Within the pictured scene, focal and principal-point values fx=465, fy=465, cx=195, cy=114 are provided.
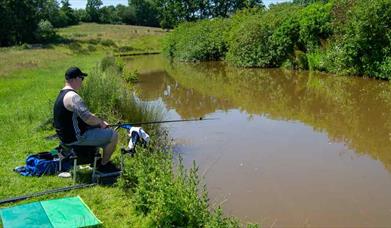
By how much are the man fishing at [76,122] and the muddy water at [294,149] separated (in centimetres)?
184

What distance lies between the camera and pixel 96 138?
6508mm

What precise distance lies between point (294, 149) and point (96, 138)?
14.3 feet

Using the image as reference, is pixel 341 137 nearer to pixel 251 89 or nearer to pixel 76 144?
pixel 76 144

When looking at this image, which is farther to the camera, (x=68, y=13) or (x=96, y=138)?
(x=68, y=13)

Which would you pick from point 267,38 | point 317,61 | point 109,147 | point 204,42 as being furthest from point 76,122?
point 204,42

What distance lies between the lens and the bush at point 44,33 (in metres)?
55.1

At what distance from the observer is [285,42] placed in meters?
25.0

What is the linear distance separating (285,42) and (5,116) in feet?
56.0

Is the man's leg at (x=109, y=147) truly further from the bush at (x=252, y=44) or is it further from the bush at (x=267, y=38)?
the bush at (x=252, y=44)

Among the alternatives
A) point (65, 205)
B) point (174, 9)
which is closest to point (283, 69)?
point (65, 205)

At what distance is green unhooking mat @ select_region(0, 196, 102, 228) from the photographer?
16.6 feet

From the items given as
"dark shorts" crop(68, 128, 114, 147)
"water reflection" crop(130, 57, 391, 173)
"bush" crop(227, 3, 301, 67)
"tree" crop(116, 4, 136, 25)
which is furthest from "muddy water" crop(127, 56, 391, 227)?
"tree" crop(116, 4, 136, 25)

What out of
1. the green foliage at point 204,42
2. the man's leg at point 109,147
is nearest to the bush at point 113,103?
the man's leg at point 109,147

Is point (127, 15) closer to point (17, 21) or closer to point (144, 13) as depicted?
point (144, 13)
